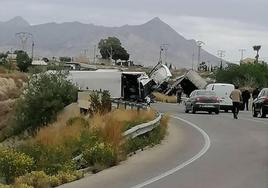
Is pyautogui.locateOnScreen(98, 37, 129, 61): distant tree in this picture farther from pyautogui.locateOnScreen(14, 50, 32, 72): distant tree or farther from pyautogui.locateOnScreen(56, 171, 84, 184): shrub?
pyautogui.locateOnScreen(56, 171, 84, 184): shrub

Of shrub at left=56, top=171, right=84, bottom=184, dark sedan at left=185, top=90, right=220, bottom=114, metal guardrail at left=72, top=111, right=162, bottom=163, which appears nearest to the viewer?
shrub at left=56, top=171, right=84, bottom=184

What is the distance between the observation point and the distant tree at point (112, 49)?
178125 millimetres

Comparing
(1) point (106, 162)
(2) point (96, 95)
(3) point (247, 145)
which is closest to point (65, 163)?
(1) point (106, 162)

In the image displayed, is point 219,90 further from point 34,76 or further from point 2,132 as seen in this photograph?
point 2,132

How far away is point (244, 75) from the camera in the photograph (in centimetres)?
9212

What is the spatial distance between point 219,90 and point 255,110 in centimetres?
708

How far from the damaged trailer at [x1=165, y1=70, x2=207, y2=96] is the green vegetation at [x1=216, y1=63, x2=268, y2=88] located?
850 centimetres

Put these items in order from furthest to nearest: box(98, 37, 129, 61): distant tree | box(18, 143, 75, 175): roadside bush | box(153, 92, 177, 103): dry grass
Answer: box(98, 37, 129, 61): distant tree < box(153, 92, 177, 103): dry grass < box(18, 143, 75, 175): roadside bush

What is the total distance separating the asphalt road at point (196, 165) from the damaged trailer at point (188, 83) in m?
55.0

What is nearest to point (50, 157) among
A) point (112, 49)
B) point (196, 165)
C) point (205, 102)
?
point (196, 165)

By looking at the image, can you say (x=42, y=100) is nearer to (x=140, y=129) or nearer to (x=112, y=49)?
(x=140, y=129)

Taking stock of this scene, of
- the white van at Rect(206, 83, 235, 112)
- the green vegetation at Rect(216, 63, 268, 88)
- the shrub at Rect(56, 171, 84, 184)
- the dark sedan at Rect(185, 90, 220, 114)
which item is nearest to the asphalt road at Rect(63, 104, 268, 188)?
the shrub at Rect(56, 171, 84, 184)

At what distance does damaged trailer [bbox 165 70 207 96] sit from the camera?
263 feet

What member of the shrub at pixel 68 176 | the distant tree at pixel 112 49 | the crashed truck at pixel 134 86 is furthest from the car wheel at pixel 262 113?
the distant tree at pixel 112 49
